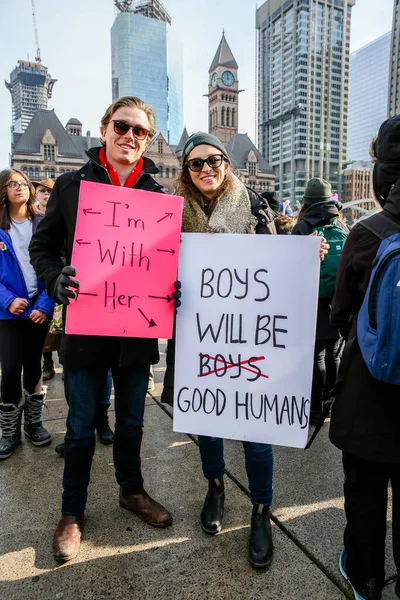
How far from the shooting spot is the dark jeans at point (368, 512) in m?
1.53

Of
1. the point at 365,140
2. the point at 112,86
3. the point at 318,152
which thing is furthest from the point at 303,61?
the point at 112,86

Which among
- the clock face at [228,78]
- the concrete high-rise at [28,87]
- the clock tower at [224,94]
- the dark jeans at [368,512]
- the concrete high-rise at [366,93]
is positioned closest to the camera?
the dark jeans at [368,512]

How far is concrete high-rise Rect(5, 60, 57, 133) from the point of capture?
16275cm

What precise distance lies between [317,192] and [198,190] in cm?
160

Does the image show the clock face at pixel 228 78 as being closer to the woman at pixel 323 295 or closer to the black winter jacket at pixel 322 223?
the woman at pixel 323 295

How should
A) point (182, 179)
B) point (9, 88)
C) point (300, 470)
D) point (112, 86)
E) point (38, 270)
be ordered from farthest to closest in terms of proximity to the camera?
point (9, 88)
point (112, 86)
point (300, 470)
point (182, 179)
point (38, 270)

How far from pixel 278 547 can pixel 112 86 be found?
117m

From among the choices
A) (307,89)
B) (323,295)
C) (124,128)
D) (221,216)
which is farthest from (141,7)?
(221,216)

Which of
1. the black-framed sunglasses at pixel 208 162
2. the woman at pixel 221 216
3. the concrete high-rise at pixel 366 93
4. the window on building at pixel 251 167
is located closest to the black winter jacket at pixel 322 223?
the woman at pixel 221 216

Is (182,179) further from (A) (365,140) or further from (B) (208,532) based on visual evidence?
(A) (365,140)

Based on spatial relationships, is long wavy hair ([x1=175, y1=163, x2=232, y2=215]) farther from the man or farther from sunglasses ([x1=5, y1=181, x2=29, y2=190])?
sunglasses ([x1=5, y1=181, x2=29, y2=190])

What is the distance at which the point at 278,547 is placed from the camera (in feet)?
6.40

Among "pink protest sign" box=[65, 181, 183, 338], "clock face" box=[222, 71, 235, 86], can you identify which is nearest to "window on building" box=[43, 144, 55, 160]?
"clock face" box=[222, 71, 235, 86]

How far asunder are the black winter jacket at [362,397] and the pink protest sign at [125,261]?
30.5 inches
